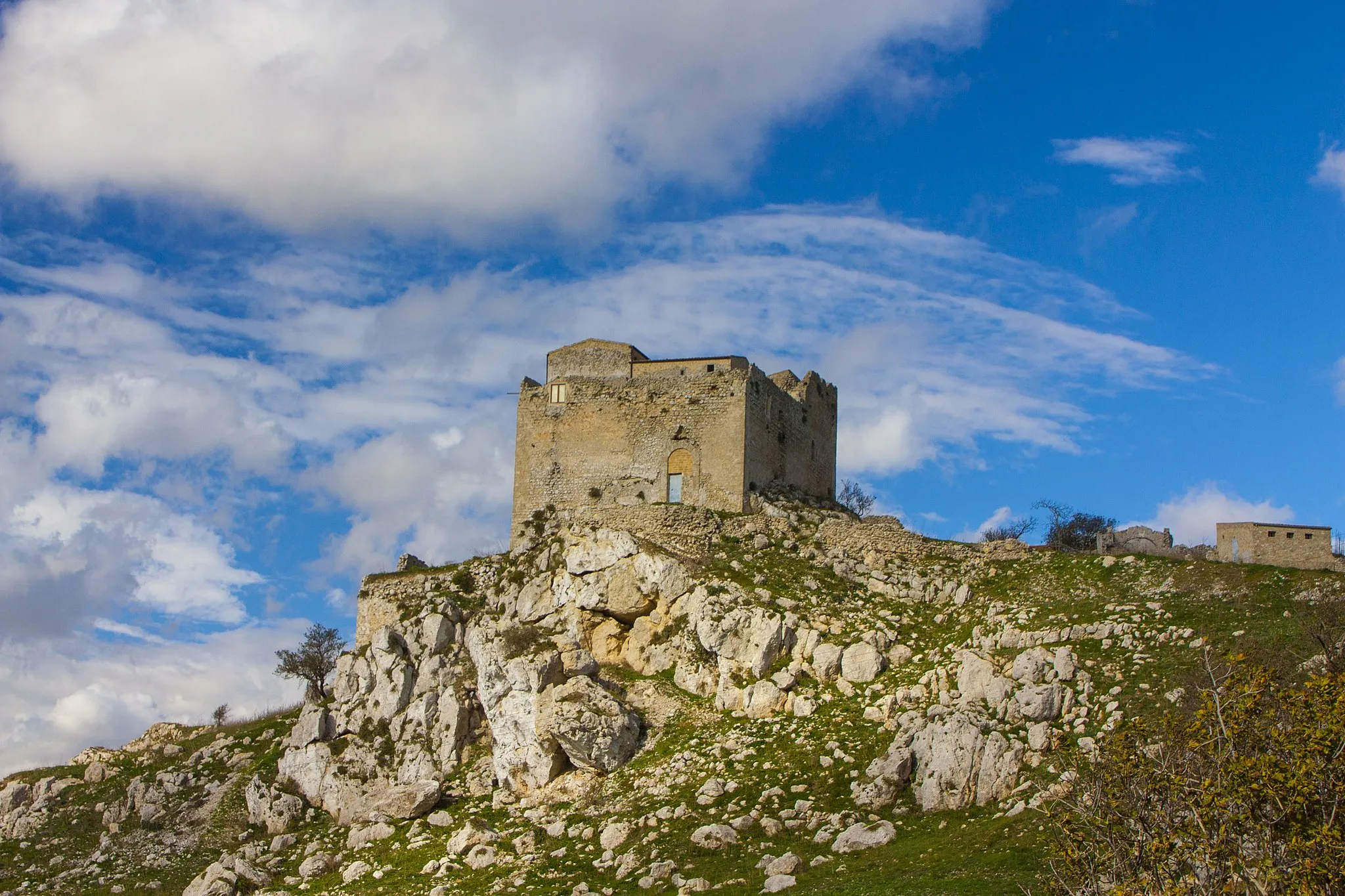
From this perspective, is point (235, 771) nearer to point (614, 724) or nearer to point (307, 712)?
point (307, 712)

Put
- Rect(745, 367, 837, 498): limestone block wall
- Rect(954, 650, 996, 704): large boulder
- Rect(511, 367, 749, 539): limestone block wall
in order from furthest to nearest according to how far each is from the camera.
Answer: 1. Rect(745, 367, 837, 498): limestone block wall
2. Rect(511, 367, 749, 539): limestone block wall
3. Rect(954, 650, 996, 704): large boulder

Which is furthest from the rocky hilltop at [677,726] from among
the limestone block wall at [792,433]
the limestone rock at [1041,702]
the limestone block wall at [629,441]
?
the limestone block wall at [792,433]

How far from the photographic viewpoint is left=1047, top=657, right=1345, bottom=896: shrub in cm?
1838

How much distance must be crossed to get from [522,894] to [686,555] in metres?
15.6

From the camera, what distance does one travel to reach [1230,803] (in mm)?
19062

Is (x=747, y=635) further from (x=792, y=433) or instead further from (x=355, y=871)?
(x=792, y=433)

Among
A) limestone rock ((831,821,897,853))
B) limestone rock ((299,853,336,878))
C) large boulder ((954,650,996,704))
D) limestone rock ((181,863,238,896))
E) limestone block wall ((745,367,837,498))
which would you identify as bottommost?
limestone rock ((181,863,238,896))

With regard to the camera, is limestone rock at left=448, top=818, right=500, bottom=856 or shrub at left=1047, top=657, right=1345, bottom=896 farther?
limestone rock at left=448, top=818, right=500, bottom=856

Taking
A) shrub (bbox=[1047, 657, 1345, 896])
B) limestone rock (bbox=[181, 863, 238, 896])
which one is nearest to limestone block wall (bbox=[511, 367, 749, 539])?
limestone rock (bbox=[181, 863, 238, 896])

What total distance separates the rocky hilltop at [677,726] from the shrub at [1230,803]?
20.0 ft

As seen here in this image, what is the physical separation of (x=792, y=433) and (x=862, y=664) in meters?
16.2

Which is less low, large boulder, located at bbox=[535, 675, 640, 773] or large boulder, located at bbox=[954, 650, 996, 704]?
large boulder, located at bbox=[954, 650, 996, 704]

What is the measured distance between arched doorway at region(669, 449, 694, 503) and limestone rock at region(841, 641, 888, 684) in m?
12.5

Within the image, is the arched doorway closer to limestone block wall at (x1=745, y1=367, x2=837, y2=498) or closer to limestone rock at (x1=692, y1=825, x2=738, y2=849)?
limestone block wall at (x1=745, y1=367, x2=837, y2=498)
